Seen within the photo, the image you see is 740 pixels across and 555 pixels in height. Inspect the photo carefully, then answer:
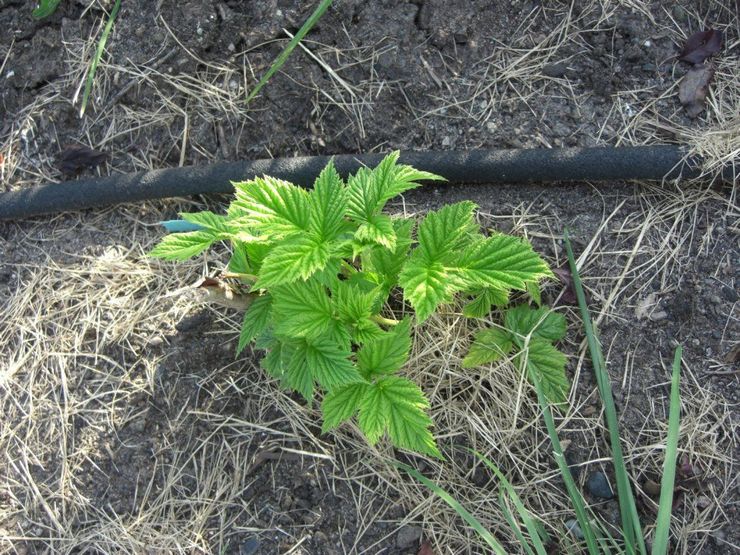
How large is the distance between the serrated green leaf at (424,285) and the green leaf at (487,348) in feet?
1.04

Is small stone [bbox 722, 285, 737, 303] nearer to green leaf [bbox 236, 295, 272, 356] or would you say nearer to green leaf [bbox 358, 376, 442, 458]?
green leaf [bbox 358, 376, 442, 458]

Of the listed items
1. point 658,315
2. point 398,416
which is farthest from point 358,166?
point 658,315

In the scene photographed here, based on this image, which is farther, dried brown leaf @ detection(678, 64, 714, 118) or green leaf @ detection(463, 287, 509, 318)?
dried brown leaf @ detection(678, 64, 714, 118)

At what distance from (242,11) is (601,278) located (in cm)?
134

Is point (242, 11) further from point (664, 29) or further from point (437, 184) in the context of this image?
point (664, 29)

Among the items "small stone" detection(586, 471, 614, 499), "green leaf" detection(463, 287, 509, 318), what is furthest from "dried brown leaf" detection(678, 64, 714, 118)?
"small stone" detection(586, 471, 614, 499)

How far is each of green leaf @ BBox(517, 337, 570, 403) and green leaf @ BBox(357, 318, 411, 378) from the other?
1.07 ft

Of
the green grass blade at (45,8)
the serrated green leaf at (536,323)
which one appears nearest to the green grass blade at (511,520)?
the serrated green leaf at (536,323)

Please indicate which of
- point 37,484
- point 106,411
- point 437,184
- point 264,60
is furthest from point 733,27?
point 37,484

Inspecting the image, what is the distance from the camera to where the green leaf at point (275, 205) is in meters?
1.36

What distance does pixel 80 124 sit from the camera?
2.08 m

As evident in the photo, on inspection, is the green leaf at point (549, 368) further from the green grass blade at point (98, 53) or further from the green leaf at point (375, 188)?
the green grass blade at point (98, 53)

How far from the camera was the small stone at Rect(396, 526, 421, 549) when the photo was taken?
164 cm

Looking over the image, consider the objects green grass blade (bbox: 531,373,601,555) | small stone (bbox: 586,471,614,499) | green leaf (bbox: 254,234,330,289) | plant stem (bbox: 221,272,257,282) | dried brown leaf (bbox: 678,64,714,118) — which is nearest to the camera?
green leaf (bbox: 254,234,330,289)
